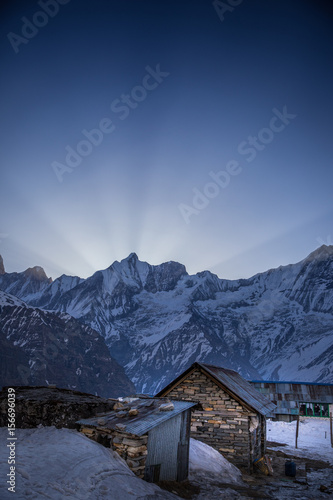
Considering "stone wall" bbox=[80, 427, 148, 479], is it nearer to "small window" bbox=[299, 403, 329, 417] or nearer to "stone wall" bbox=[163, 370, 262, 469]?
"stone wall" bbox=[163, 370, 262, 469]

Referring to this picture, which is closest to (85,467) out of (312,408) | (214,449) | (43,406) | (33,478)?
(33,478)

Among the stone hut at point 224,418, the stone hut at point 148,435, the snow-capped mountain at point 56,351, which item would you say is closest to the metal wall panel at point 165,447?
the stone hut at point 148,435

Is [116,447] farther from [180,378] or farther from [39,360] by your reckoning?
[39,360]

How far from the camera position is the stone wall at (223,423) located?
60.0 feet

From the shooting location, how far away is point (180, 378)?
68.5 ft

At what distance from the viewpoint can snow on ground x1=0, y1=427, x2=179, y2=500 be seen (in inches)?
294

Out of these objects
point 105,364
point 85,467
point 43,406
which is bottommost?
point 105,364

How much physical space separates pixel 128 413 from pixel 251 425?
30.7 ft

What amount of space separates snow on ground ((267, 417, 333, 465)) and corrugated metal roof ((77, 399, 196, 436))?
16.8 meters

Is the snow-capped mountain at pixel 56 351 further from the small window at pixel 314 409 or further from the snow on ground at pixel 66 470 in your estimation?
the snow on ground at pixel 66 470

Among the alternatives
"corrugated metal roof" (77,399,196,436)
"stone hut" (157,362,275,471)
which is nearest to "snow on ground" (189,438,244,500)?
"stone hut" (157,362,275,471)

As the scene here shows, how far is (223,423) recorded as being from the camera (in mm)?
18969

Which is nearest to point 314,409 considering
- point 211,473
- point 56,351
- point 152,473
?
point 211,473

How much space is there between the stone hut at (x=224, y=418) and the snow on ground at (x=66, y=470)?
8457mm
